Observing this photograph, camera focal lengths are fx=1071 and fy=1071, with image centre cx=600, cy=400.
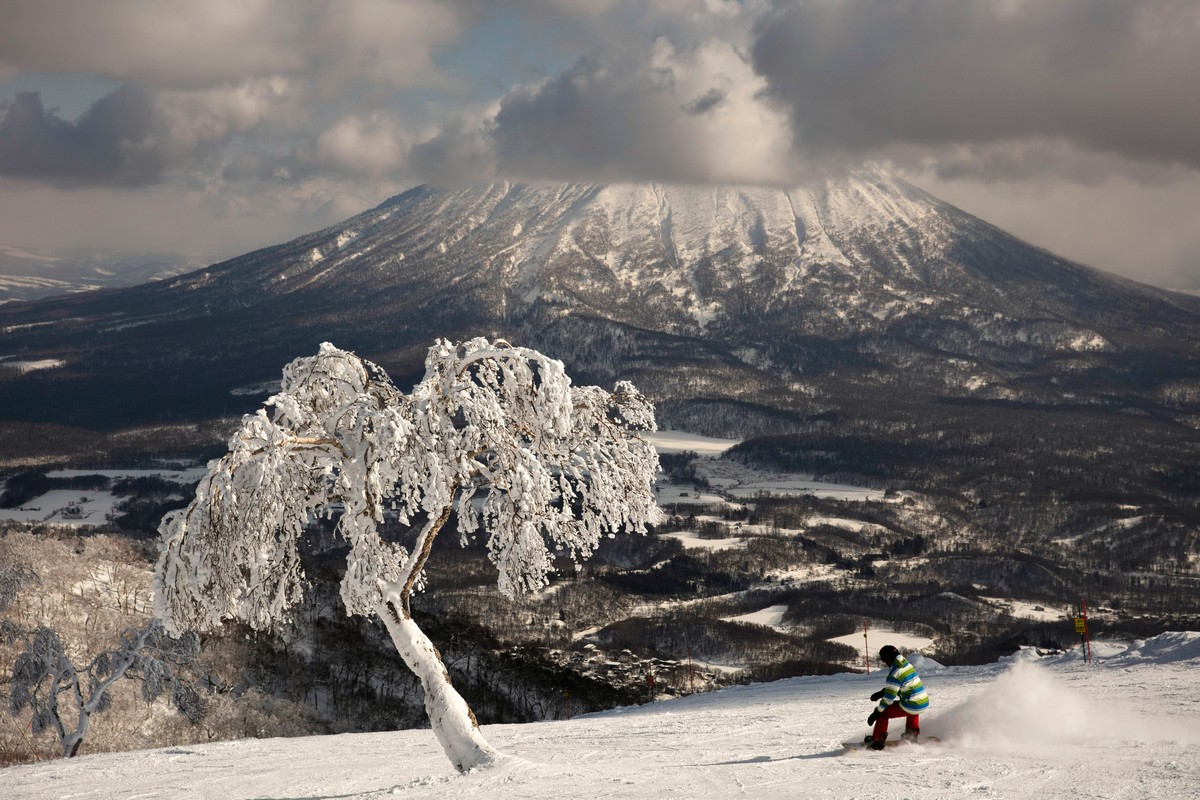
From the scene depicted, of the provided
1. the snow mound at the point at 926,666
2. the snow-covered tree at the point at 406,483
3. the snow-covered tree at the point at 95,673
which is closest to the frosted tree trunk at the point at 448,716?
the snow-covered tree at the point at 406,483

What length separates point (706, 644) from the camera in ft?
549

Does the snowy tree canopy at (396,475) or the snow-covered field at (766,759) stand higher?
the snowy tree canopy at (396,475)

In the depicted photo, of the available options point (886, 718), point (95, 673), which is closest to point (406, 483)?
point (886, 718)

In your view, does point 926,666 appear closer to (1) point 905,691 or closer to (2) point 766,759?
(1) point 905,691

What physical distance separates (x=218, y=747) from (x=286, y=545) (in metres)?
11.4

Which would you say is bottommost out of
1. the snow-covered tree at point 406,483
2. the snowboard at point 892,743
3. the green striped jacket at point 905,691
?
the snowboard at point 892,743

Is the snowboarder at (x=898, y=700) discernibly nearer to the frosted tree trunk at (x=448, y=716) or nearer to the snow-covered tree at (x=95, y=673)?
the frosted tree trunk at (x=448, y=716)

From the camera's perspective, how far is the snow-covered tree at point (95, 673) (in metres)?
43.5

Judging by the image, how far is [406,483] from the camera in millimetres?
19062

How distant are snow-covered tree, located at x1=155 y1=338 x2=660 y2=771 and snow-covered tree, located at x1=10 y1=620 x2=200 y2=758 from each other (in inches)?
1051

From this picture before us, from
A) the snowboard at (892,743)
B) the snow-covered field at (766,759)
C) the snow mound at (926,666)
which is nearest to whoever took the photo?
the snow-covered field at (766,759)

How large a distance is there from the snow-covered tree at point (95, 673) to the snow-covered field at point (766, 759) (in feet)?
62.1

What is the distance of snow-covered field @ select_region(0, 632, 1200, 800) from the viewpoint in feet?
55.6

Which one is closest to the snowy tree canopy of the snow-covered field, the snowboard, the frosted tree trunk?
the frosted tree trunk
